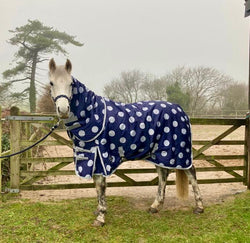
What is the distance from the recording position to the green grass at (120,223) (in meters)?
3.20

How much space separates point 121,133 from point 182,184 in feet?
4.87

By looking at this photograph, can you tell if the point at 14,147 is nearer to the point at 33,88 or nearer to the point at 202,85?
the point at 33,88

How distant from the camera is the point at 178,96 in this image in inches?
1083

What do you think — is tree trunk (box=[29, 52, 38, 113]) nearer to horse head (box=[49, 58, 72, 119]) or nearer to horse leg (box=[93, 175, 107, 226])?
horse leg (box=[93, 175, 107, 226])

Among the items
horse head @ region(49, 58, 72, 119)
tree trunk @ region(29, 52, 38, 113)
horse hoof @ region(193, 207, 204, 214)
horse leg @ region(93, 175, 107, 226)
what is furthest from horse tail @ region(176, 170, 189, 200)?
tree trunk @ region(29, 52, 38, 113)

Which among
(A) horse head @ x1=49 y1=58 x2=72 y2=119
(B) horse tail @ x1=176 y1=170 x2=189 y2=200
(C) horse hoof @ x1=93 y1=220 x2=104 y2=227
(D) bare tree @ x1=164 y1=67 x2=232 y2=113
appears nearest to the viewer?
(A) horse head @ x1=49 y1=58 x2=72 y2=119

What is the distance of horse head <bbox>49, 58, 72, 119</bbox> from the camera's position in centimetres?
297

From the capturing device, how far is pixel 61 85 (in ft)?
10.0

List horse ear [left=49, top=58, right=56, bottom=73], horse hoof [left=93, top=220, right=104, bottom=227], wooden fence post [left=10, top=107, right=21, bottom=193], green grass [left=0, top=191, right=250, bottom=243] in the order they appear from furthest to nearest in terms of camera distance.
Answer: wooden fence post [left=10, top=107, right=21, bottom=193]
horse hoof [left=93, top=220, right=104, bottom=227]
green grass [left=0, top=191, right=250, bottom=243]
horse ear [left=49, top=58, right=56, bottom=73]

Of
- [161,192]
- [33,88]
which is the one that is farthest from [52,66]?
[33,88]

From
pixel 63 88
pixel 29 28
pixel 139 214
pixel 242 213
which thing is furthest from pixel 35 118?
pixel 29 28

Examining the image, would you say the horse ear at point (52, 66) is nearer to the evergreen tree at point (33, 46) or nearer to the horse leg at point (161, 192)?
the horse leg at point (161, 192)

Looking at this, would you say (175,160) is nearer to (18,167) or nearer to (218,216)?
(218,216)

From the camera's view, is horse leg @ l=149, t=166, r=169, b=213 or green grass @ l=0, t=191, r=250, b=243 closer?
green grass @ l=0, t=191, r=250, b=243
